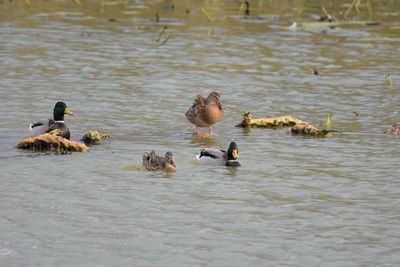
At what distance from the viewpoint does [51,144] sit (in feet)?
47.8

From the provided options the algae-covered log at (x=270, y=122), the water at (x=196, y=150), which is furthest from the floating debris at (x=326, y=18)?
the algae-covered log at (x=270, y=122)

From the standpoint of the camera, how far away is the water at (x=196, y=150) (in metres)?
10.5

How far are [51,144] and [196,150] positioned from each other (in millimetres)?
2086

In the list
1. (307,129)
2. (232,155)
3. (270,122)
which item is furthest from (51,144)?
(307,129)

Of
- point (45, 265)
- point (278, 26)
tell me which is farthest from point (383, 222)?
point (278, 26)

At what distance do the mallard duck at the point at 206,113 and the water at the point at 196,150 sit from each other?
10.5 inches

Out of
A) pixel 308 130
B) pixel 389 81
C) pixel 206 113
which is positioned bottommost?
pixel 308 130

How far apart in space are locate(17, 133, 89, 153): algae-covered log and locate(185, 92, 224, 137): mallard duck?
2.24m

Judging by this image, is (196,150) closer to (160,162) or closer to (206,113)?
(206,113)

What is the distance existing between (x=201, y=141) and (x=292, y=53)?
910 centimetres

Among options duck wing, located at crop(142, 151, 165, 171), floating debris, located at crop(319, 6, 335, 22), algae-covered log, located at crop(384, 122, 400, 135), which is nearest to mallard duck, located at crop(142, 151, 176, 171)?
duck wing, located at crop(142, 151, 165, 171)

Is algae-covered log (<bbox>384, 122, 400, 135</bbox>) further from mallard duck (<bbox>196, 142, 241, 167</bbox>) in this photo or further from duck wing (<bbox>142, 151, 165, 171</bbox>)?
duck wing (<bbox>142, 151, 165, 171</bbox>)

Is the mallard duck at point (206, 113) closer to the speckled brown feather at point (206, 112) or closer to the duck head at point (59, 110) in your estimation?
the speckled brown feather at point (206, 112)

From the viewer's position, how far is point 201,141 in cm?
1595
